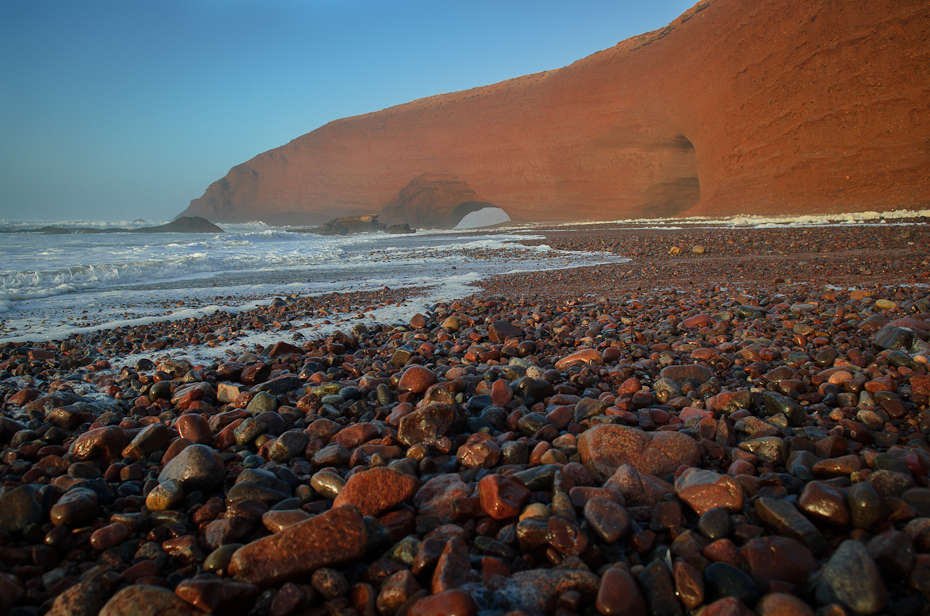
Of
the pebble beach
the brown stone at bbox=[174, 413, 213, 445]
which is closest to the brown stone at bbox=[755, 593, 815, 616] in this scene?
the pebble beach

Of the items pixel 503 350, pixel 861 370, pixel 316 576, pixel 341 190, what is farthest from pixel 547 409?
pixel 341 190

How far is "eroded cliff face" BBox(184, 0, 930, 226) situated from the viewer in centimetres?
1831

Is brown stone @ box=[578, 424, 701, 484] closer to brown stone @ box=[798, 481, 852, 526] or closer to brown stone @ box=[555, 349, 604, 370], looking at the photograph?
brown stone @ box=[798, 481, 852, 526]

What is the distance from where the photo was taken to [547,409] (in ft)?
6.50

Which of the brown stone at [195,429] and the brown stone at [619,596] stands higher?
the brown stone at [195,429]

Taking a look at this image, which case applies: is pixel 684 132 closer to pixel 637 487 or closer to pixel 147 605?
pixel 637 487

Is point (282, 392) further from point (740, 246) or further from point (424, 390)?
point (740, 246)

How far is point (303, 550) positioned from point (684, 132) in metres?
33.7

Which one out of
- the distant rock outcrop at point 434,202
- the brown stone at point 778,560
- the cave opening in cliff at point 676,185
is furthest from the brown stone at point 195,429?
the distant rock outcrop at point 434,202

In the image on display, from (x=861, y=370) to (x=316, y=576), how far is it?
2.52m

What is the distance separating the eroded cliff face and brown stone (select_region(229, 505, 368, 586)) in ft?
77.3

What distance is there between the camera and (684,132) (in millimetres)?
28938

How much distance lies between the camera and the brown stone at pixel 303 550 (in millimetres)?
1016

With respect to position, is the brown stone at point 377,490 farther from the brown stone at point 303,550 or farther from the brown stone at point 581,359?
the brown stone at point 581,359
